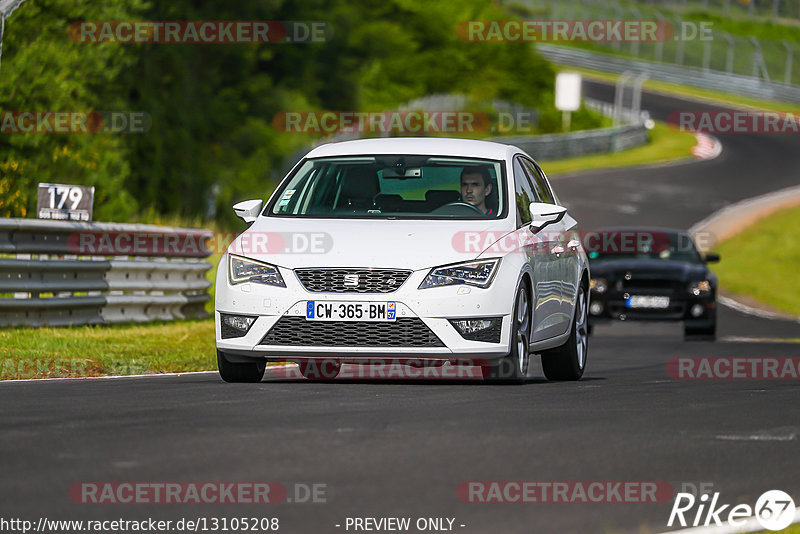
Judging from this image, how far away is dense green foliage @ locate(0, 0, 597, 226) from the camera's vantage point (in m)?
24.8

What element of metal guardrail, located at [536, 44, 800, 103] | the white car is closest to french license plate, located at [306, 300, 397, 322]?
the white car

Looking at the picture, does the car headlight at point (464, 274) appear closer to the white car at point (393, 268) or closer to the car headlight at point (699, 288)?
the white car at point (393, 268)

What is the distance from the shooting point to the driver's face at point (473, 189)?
11.1m

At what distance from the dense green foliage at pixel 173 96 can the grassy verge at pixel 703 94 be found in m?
21.9

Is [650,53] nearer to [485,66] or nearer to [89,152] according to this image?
[485,66]

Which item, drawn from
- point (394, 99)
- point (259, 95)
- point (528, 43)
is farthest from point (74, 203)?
point (528, 43)

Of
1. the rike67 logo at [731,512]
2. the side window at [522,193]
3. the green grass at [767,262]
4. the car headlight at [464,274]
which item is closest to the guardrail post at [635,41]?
the green grass at [767,262]

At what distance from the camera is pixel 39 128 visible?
24.6 metres

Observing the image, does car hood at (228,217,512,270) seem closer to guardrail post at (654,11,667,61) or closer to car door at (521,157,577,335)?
car door at (521,157,577,335)

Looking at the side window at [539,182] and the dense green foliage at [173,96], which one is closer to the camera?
the side window at [539,182]

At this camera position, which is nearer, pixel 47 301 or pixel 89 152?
pixel 47 301

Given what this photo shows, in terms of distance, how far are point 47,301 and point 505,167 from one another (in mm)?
5602

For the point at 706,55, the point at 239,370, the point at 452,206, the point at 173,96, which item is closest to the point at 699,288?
the point at 452,206

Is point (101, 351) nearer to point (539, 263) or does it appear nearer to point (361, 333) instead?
point (361, 333)
